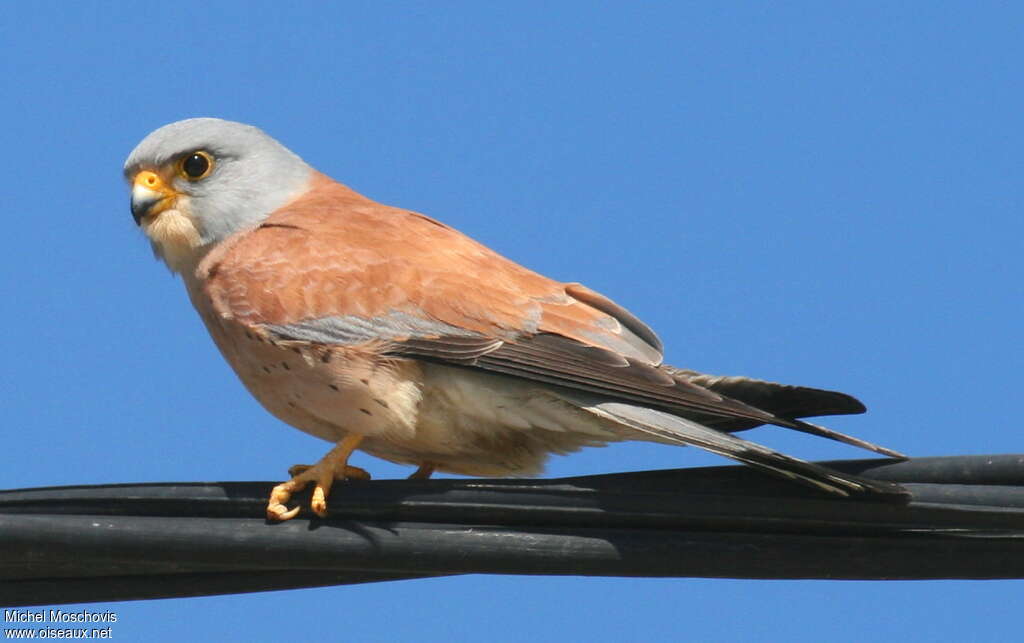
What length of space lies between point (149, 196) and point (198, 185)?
169 millimetres

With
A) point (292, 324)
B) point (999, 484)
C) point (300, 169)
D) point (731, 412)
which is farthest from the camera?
point (300, 169)

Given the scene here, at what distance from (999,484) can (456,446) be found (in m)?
1.70

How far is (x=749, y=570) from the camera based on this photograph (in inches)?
119

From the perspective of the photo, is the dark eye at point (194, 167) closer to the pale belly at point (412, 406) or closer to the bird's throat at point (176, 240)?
the bird's throat at point (176, 240)

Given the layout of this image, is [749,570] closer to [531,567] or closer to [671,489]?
[671,489]

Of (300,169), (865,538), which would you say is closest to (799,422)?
(865,538)

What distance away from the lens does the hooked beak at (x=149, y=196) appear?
15.8 feet

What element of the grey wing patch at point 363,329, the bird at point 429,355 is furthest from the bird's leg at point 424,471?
the grey wing patch at point 363,329

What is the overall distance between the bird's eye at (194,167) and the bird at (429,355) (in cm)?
17

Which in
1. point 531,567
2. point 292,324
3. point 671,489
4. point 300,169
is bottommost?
point 531,567

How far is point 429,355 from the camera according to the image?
155 inches

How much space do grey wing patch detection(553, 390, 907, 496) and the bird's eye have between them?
5.64 ft

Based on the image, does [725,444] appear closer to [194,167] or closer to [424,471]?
[424,471]

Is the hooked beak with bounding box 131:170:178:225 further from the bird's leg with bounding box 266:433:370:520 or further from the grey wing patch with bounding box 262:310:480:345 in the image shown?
the bird's leg with bounding box 266:433:370:520
